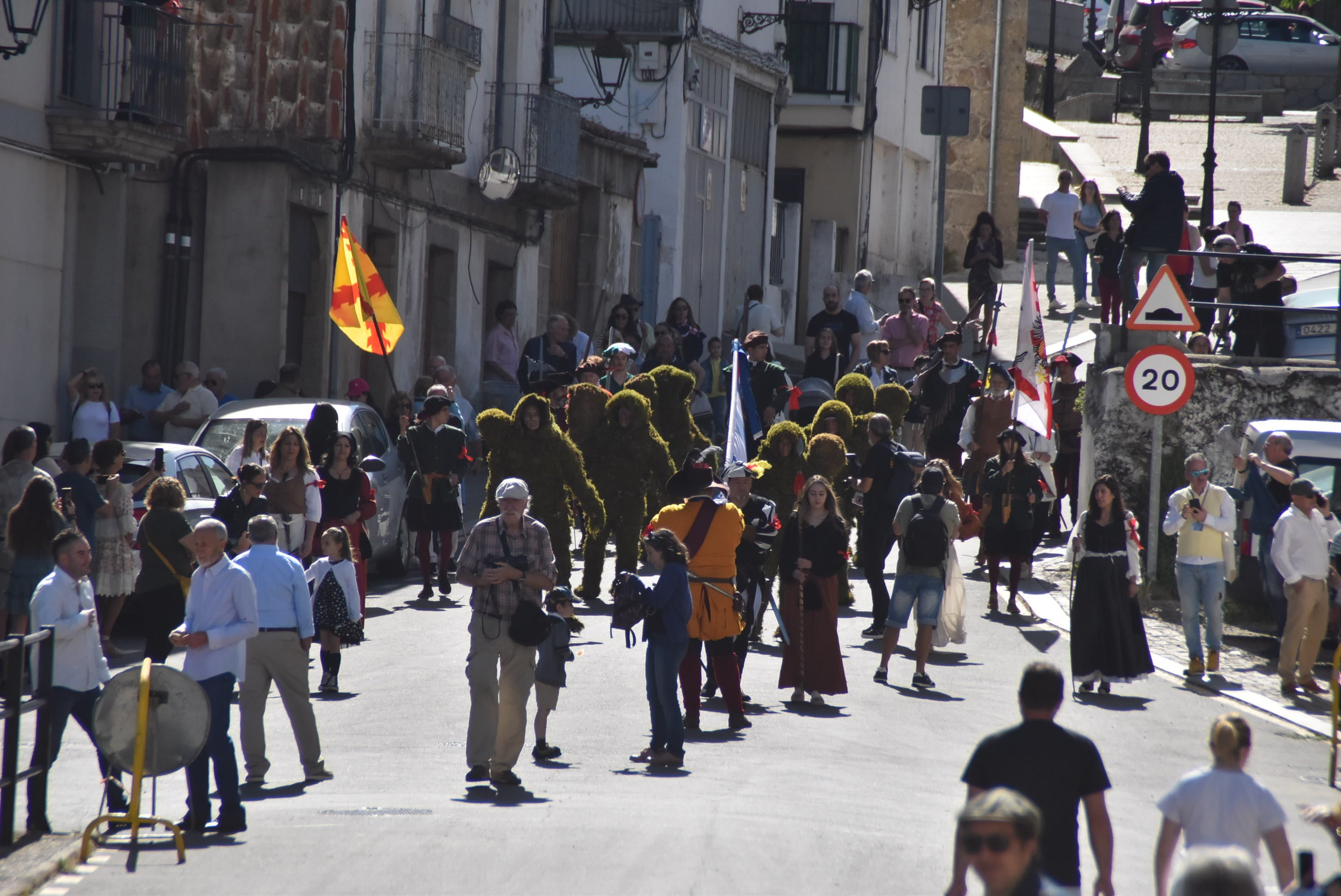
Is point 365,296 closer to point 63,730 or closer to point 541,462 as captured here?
point 541,462

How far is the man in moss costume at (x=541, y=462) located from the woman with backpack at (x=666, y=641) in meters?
4.48

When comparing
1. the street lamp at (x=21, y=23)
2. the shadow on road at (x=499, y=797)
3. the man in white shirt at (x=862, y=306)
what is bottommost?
the shadow on road at (x=499, y=797)

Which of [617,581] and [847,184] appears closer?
[617,581]

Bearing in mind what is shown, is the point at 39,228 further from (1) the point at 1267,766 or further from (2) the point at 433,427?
(1) the point at 1267,766

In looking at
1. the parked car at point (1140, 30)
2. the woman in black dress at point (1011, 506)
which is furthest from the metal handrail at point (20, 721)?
the parked car at point (1140, 30)

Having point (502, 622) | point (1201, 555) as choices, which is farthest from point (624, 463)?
point (502, 622)

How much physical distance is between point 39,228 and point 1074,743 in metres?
14.6

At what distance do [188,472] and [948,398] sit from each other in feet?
29.1

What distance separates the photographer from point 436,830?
969 cm

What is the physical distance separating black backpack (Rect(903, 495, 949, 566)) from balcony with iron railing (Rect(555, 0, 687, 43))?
17.8 meters

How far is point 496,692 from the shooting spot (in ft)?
36.5

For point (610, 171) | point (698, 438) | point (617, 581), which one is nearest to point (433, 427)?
point (698, 438)

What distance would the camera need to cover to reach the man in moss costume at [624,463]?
56.2 feet

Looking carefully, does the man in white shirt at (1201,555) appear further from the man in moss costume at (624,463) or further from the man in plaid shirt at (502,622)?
the man in plaid shirt at (502,622)
